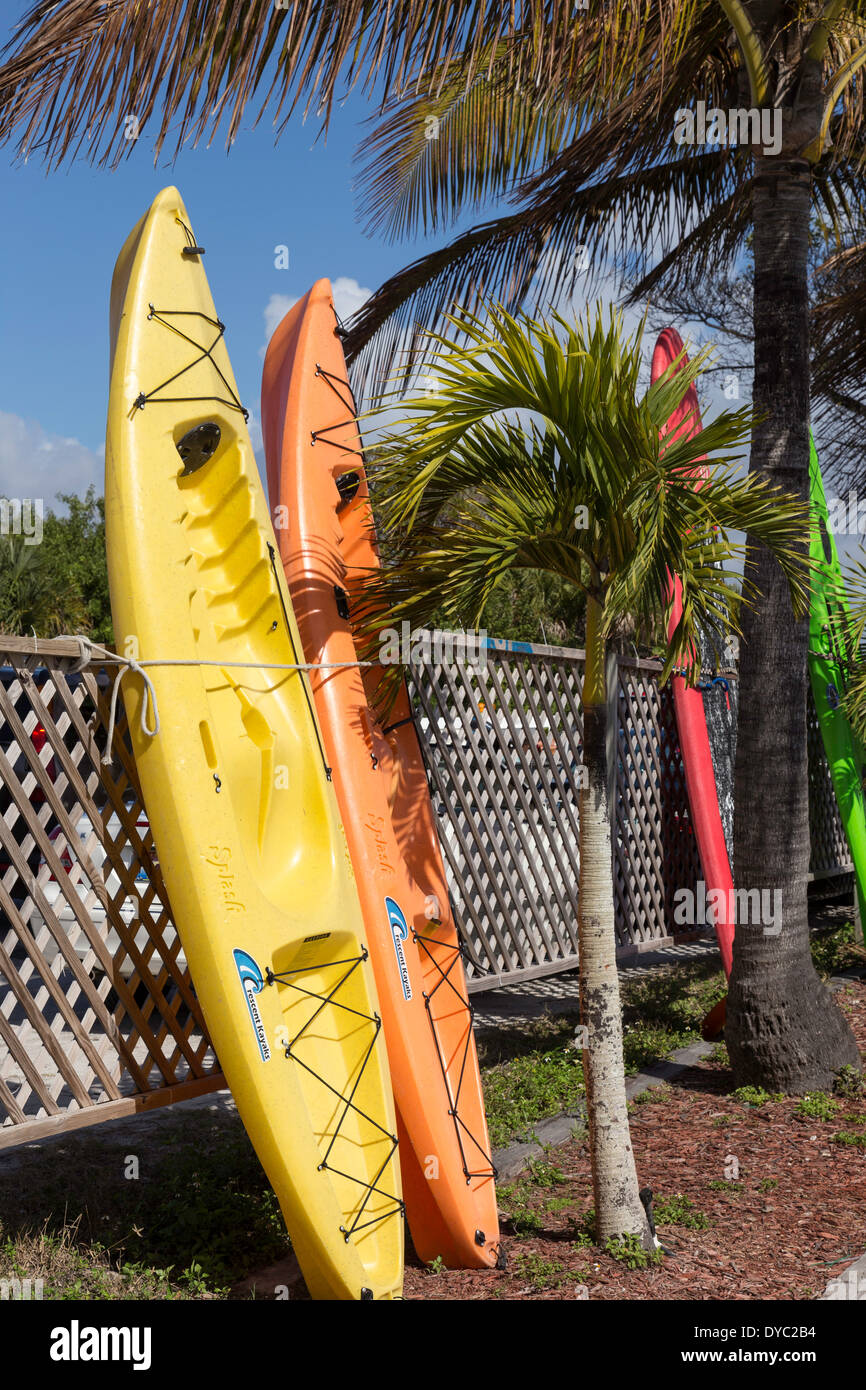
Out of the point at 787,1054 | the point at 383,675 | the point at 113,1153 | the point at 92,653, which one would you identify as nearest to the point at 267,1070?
Result: the point at 92,653

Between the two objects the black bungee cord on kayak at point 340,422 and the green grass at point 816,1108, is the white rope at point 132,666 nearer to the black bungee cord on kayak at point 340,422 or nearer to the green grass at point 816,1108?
the black bungee cord on kayak at point 340,422

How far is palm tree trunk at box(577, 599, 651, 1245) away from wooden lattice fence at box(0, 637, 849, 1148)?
5.5 inches

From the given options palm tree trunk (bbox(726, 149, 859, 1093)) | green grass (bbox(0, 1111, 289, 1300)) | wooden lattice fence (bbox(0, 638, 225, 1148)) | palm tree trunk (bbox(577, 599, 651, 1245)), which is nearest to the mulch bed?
palm tree trunk (bbox(577, 599, 651, 1245))

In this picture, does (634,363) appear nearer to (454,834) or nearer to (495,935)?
(454,834)

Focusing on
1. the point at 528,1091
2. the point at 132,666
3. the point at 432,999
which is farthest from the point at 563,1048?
the point at 132,666

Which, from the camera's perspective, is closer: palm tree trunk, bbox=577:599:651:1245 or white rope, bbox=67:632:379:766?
white rope, bbox=67:632:379:766

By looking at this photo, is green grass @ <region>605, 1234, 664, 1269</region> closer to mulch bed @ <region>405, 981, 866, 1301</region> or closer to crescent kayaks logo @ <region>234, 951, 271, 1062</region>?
mulch bed @ <region>405, 981, 866, 1301</region>

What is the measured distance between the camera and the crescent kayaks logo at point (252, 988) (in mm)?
3191

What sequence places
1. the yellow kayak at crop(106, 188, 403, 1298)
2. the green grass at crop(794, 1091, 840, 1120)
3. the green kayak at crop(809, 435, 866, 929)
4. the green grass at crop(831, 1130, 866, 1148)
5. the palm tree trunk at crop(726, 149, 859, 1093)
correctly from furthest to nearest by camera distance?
the green kayak at crop(809, 435, 866, 929), the palm tree trunk at crop(726, 149, 859, 1093), the green grass at crop(794, 1091, 840, 1120), the green grass at crop(831, 1130, 866, 1148), the yellow kayak at crop(106, 188, 403, 1298)

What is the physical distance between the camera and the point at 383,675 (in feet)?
14.5

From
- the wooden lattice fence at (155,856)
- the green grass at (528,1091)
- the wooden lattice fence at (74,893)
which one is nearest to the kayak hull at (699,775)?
the wooden lattice fence at (155,856)

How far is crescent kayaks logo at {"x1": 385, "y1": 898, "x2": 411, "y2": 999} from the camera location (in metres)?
3.90

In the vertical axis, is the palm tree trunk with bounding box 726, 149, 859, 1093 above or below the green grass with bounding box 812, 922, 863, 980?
above

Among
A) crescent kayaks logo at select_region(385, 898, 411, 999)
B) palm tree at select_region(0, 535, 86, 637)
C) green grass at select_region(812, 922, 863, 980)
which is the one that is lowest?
green grass at select_region(812, 922, 863, 980)
